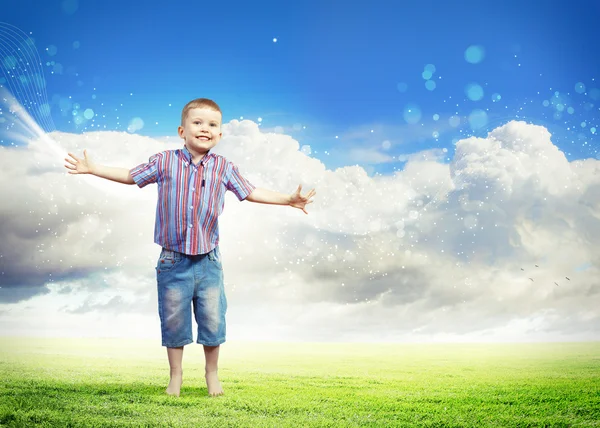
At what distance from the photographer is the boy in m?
3.88

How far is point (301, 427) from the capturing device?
10.3ft

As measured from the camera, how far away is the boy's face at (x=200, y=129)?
157 inches

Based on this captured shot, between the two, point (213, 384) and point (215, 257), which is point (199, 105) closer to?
point (215, 257)

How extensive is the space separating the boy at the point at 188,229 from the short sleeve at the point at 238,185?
6 centimetres

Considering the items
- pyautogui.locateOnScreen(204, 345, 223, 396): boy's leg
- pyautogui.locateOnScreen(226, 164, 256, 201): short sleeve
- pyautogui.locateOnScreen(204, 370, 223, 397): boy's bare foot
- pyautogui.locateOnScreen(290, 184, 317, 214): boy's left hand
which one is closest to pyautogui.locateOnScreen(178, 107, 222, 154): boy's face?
pyautogui.locateOnScreen(226, 164, 256, 201): short sleeve

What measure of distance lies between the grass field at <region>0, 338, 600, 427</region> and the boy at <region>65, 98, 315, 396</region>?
0.38 metres

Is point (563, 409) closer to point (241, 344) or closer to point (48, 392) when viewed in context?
point (48, 392)

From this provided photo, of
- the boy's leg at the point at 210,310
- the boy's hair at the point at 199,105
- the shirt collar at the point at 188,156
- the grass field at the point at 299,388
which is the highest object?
the boy's hair at the point at 199,105

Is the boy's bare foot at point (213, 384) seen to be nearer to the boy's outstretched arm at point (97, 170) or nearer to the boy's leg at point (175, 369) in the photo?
the boy's leg at point (175, 369)

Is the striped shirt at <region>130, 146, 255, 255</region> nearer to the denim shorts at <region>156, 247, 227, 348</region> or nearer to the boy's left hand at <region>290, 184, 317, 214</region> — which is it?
the denim shorts at <region>156, 247, 227, 348</region>

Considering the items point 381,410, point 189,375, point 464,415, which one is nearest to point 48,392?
point 189,375

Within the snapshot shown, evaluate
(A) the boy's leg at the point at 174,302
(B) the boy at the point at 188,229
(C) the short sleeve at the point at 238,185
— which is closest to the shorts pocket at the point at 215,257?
(B) the boy at the point at 188,229

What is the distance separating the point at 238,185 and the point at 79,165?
3.44ft

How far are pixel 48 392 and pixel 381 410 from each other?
223 cm
